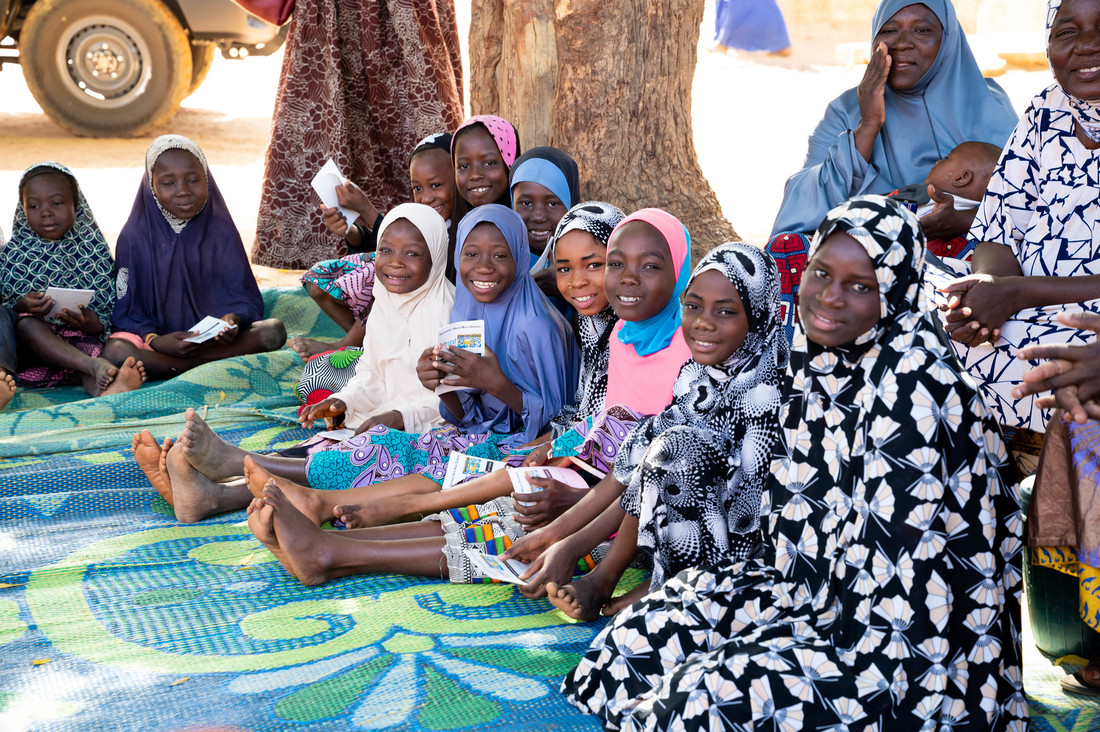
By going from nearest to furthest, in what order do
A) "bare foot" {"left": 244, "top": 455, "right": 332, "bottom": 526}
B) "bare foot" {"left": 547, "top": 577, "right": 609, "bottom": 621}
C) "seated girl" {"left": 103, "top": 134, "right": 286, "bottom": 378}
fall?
"bare foot" {"left": 547, "top": 577, "right": 609, "bottom": 621}
"bare foot" {"left": 244, "top": 455, "right": 332, "bottom": 526}
"seated girl" {"left": 103, "top": 134, "right": 286, "bottom": 378}

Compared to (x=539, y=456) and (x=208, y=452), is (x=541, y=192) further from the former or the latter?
(x=208, y=452)

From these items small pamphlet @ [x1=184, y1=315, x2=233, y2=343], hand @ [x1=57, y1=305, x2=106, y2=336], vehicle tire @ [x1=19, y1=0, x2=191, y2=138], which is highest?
vehicle tire @ [x1=19, y1=0, x2=191, y2=138]

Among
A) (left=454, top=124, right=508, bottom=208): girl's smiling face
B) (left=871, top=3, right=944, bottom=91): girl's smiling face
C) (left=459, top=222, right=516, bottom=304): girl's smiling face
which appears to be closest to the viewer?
(left=459, top=222, right=516, bottom=304): girl's smiling face

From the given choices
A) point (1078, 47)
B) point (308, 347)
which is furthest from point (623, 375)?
point (308, 347)

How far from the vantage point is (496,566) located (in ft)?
10.1

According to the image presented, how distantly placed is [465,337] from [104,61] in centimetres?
922

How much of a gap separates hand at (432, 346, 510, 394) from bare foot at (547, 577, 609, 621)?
40.8 inches

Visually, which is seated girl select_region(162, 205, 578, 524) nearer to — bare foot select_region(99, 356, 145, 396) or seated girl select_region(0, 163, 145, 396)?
bare foot select_region(99, 356, 145, 396)

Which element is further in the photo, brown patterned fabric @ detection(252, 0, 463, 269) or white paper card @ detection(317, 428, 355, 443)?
brown patterned fabric @ detection(252, 0, 463, 269)

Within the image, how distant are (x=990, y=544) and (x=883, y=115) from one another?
2.50m

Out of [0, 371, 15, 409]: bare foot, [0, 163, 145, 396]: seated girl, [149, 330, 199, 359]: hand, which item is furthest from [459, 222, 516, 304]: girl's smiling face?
[0, 371, 15, 409]: bare foot

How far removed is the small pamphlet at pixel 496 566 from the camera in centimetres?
302

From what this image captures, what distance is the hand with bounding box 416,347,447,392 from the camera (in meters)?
3.73

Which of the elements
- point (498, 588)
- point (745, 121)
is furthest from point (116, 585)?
point (745, 121)
